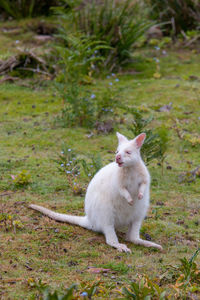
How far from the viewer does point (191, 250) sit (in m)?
3.86

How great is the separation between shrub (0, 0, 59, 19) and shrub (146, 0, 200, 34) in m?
2.30

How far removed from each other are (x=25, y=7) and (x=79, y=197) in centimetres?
695

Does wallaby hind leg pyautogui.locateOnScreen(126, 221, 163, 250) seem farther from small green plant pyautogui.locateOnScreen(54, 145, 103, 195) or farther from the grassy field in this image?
small green plant pyautogui.locateOnScreen(54, 145, 103, 195)

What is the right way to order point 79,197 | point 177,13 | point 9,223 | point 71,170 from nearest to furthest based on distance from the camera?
point 9,223, point 79,197, point 71,170, point 177,13

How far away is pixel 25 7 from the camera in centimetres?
1072

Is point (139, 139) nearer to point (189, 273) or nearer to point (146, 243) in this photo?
point (146, 243)

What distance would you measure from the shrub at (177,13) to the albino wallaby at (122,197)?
285 inches

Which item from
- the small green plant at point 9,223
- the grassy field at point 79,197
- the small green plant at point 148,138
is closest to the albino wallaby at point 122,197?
the grassy field at point 79,197

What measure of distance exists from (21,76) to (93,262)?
595 cm

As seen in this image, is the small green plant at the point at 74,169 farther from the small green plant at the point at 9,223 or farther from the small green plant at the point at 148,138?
the small green plant at the point at 9,223

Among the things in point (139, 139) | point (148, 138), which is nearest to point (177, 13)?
point (148, 138)

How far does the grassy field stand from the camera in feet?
11.0

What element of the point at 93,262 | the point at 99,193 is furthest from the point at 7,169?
the point at 93,262

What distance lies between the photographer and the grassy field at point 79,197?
132 inches
